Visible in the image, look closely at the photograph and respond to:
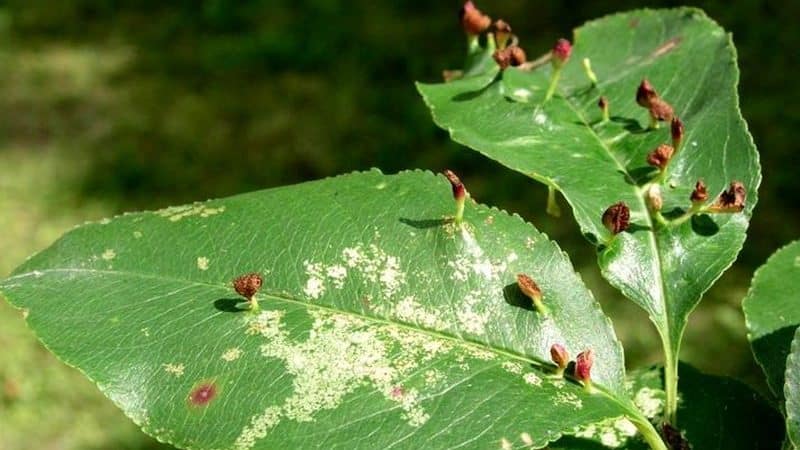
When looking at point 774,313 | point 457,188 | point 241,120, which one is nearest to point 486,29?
point 457,188

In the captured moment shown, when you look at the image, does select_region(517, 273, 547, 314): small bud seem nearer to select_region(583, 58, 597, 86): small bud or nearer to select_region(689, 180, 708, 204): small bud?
select_region(689, 180, 708, 204): small bud

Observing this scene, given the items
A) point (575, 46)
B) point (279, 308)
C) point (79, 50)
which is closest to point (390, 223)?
point (279, 308)

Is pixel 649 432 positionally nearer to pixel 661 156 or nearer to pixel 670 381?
pixel 670 381

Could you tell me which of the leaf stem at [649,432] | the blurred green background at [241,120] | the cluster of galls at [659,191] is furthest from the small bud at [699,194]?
the blurred green background at [241,120]

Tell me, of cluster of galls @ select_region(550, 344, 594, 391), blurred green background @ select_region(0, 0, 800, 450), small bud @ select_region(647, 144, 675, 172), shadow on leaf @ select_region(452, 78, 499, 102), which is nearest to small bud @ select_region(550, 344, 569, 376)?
cluster of galls @ select_region(550, 344, 594, 391)

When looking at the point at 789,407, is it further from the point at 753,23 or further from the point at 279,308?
the point at 753,23

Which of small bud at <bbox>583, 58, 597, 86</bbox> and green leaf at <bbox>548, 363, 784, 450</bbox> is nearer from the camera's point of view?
green leaf at <bbox>548, 363, 784, 450</bbox>
